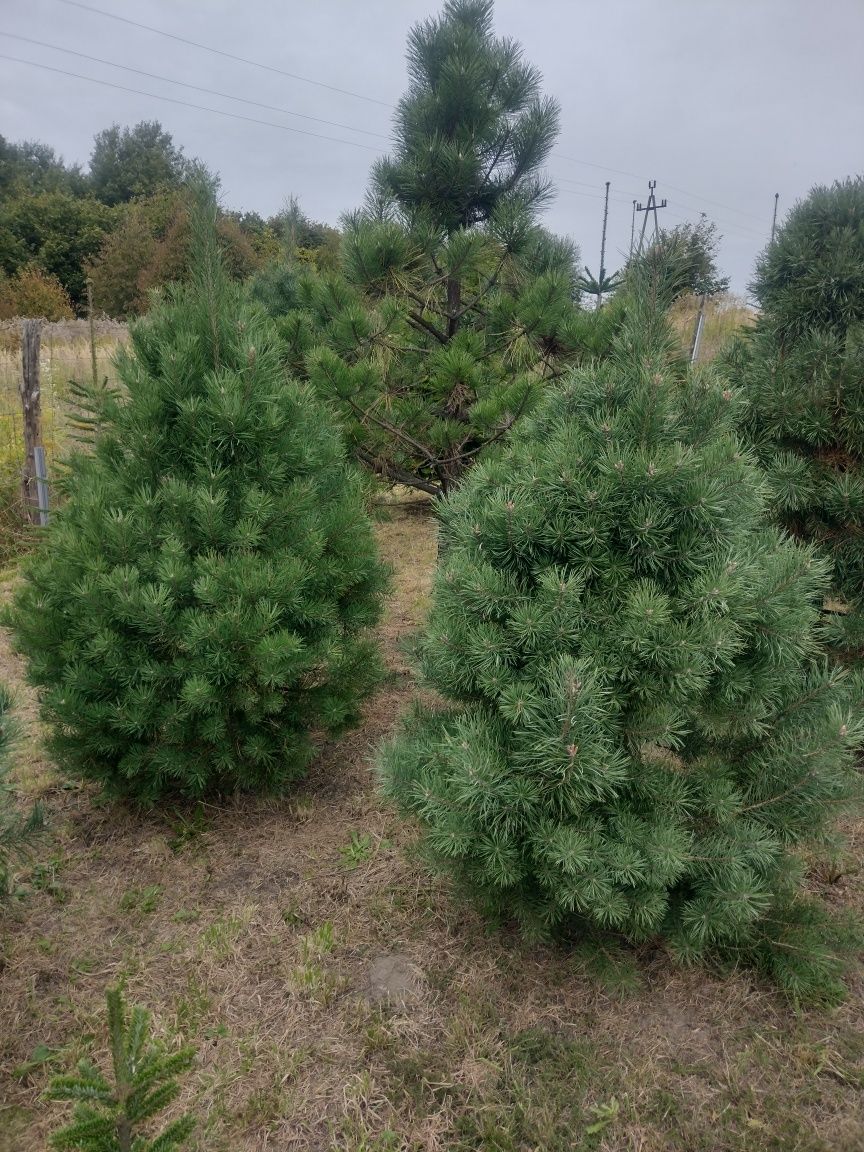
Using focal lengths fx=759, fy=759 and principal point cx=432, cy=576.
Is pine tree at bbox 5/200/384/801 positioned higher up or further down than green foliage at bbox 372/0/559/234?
further down

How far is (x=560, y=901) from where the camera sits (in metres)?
2.03

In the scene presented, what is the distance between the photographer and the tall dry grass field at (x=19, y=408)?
24.4 ft

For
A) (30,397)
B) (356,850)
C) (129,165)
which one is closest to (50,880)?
(356,850)

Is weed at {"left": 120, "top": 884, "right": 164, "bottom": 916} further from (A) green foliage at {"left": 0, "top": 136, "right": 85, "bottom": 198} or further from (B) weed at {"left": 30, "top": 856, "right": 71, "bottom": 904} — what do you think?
(A) green foliage at {"left": 0, "top": 136, "right": 85, "bottom": 198}

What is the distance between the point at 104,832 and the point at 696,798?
8.01 feet

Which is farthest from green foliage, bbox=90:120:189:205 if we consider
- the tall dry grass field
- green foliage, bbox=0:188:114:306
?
the tall dry grass field

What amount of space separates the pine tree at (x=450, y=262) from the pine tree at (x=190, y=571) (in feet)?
3.96

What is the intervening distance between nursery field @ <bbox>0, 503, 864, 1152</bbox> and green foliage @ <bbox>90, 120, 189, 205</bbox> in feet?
133

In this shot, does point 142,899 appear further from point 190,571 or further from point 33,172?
point 33,172

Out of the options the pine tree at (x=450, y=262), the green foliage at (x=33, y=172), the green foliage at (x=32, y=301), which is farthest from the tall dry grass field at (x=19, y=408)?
the green foliage at (x=33, y=172)

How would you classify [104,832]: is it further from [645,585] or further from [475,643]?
[645,585]

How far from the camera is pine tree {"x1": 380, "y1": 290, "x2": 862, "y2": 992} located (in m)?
2.01

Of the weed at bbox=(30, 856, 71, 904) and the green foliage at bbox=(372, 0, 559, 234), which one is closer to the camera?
the weed at bbox=(30, 856, 71, 904)

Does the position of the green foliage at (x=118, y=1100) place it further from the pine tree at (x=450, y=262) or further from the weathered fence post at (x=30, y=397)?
the weathered fence post at (x=30, y=397)
